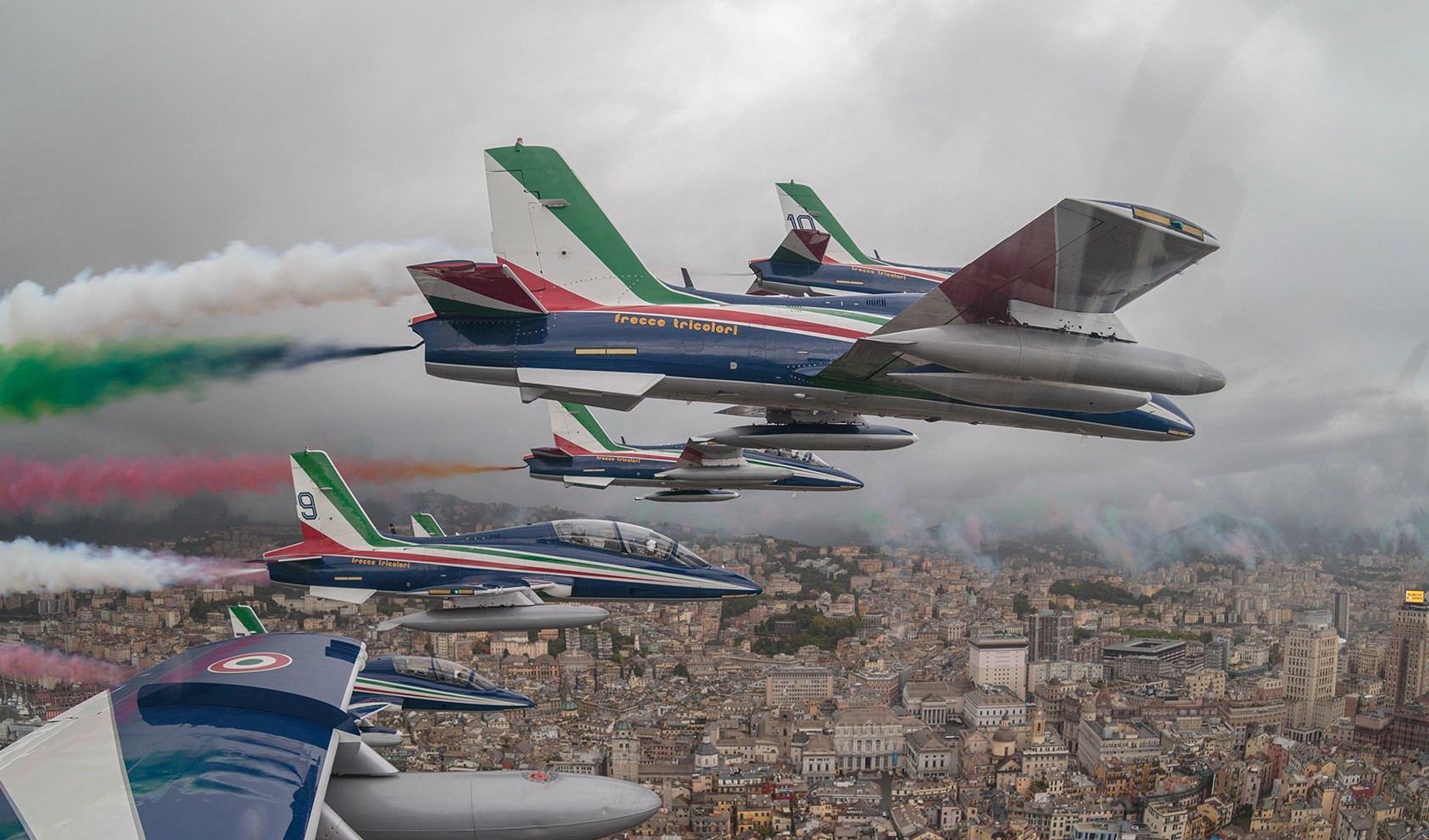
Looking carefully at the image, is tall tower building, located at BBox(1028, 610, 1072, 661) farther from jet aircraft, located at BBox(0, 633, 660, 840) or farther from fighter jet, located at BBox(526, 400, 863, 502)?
jet aircraft, located at BBox(0, 633, 660, 840)

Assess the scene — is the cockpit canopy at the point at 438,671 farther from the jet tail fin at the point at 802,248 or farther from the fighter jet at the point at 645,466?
the jet tail fin at the point at 802,248

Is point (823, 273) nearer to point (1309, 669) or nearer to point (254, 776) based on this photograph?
point (254, 776)

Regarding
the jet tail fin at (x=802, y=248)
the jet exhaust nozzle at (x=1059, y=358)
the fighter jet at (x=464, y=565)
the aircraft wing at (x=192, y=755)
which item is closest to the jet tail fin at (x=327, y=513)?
the fighter jet at (x=464, y=565)

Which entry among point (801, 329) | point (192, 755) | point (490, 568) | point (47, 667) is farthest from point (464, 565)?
point (192, 755)

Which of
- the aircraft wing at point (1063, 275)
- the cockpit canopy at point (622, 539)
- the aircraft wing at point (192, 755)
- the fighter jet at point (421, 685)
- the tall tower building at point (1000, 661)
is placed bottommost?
the tall tower building at point (1000, 661)

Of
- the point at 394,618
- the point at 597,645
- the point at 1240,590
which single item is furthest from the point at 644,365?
the point at 1240,590

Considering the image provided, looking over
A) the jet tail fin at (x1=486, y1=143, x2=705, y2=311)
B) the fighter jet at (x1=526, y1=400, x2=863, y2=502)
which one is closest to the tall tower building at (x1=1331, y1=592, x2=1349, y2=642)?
the fighter jet at (x1=526, y1=400, x2=863, y2=502)

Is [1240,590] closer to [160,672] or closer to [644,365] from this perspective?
[644,365]

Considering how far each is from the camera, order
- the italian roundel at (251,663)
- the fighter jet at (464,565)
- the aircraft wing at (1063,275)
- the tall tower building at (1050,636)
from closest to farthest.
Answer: the italian roundel at (251,663)
the aircraft wing at (1063,275)
the fighter jet at (464,565)
the tall tower building at (1050,636)
